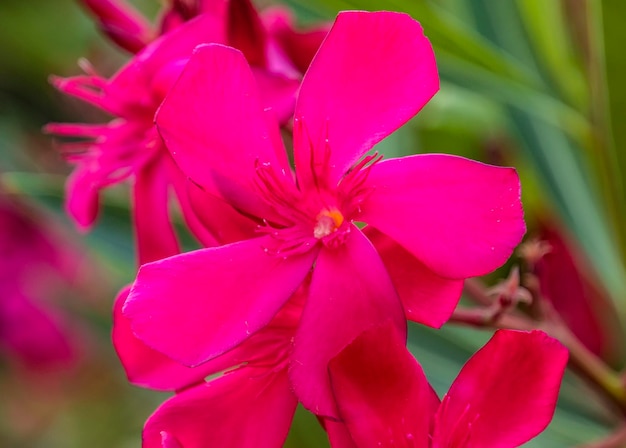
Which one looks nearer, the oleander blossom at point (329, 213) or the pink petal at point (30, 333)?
the oleander blossom at point (329, 213)

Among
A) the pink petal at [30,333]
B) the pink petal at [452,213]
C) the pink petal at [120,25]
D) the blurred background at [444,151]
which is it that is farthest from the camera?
the pink petal at [30,333]

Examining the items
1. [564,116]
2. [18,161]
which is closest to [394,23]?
[564,116]

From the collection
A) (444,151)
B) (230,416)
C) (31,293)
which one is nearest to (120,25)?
(230,416)

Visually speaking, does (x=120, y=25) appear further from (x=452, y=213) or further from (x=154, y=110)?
(x=452, y=213)

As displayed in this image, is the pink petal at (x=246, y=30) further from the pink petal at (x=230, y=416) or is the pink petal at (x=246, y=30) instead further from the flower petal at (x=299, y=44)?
the pink petal at (x=230, y=416)

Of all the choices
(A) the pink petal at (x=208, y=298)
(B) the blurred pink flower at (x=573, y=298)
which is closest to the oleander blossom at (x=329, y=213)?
(A) the pink petal at (x=208, y=298)

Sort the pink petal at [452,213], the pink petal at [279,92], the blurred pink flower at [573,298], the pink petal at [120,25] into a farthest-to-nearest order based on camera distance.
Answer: the blurred pink flower at [573,298] < the pink petal at [120,25] < the pink petal at [279,92] < the pink petal at [452,213]

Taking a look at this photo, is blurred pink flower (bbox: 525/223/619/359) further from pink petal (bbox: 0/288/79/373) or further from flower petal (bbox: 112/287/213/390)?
pink petal (bbox: 0/288/79/373)
